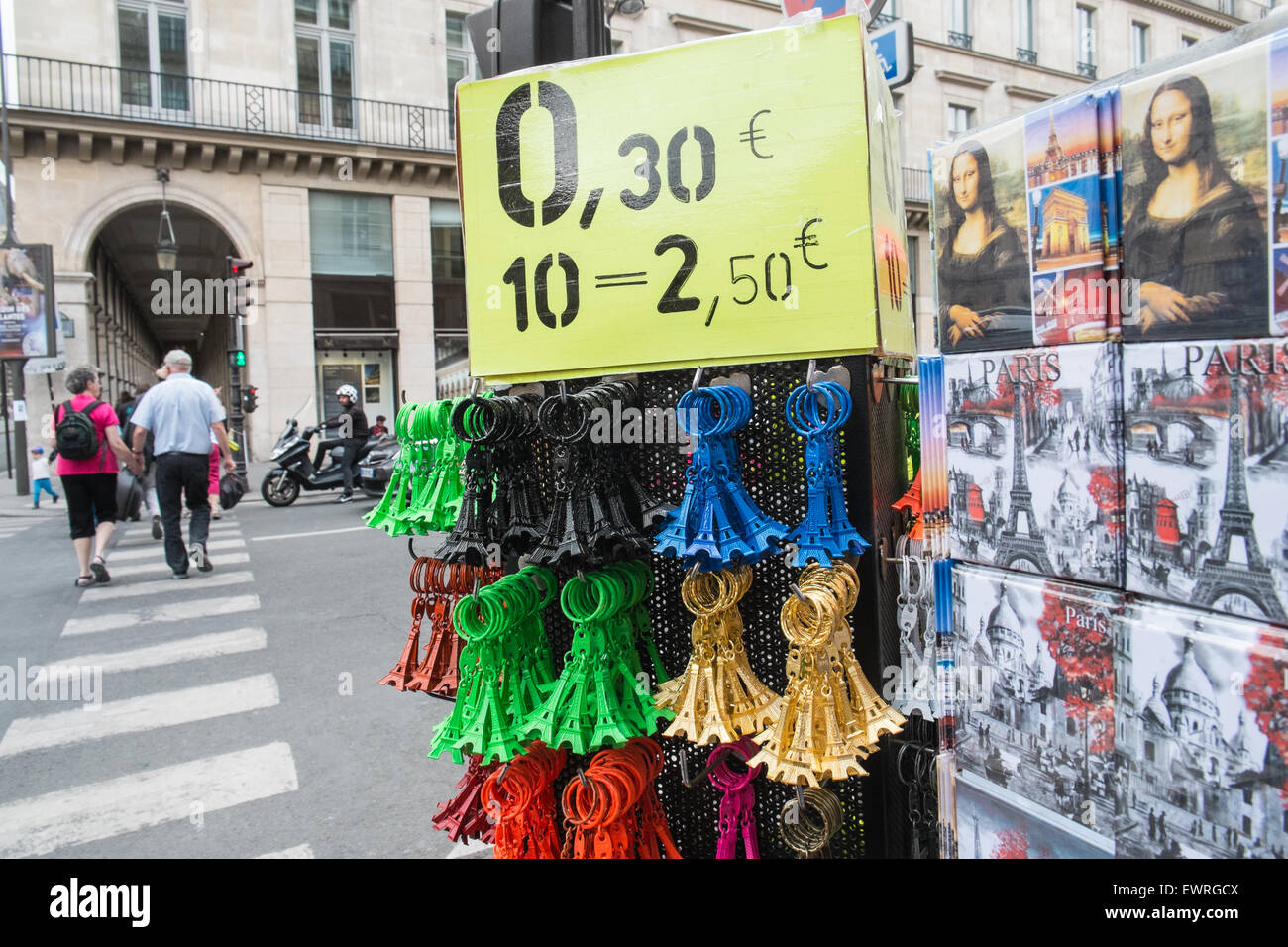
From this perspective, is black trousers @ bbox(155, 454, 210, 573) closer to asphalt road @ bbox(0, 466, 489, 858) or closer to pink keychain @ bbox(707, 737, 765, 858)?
asphalt road @ bbox(0, 466, 489, 858)

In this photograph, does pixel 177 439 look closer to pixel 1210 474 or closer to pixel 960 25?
pixel 1210 474

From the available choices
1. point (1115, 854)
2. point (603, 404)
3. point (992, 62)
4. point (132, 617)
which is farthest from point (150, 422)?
point (992, 62)

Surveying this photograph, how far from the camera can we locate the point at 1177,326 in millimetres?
1399

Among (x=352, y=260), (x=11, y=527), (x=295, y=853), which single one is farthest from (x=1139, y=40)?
(x=295, y=853)

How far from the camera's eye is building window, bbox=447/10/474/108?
21.2 m

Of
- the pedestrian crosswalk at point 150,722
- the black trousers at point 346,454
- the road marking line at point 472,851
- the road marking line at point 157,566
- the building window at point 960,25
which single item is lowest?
the road marking line at point 472,851

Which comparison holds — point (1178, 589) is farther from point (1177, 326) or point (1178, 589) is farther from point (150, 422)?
point (150, 422)

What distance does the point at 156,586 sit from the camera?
775cm

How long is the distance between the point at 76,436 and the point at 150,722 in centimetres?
387

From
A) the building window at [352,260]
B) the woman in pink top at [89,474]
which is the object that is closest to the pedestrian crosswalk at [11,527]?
the woman in pink top at [89,474]

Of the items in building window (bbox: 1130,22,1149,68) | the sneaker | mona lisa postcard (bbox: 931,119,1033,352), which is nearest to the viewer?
mona lisa postcard (bbox: 931,119,1033,352)

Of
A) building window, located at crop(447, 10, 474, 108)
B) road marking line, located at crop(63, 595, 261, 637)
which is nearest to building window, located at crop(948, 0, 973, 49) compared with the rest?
building window, located at crop(447, 10, 474, 108)

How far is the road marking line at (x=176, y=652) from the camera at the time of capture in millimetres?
5625

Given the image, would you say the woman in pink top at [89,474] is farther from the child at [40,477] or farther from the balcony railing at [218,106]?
the balcony railing at [218,106]
